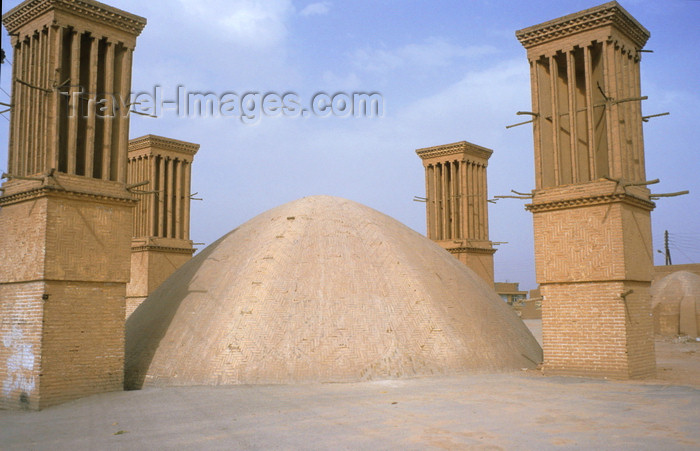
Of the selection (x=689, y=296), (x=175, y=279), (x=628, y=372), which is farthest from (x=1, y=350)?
(x=689, y=296)

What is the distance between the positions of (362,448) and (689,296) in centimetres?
3361

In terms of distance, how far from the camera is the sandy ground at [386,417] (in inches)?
310

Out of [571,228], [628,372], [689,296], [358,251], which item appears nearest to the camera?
[628,372]

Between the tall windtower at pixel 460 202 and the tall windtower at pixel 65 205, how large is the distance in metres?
18.4

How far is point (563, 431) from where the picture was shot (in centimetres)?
808

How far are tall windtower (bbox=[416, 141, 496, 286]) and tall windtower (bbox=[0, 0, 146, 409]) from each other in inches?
725

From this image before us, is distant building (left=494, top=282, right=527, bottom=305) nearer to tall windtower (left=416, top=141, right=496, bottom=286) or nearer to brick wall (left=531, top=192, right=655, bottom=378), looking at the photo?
tall windtower (left=416, top=141, right=496, bottom=286)

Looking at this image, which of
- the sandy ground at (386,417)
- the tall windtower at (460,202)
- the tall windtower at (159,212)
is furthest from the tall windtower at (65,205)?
the tall windtower at (460,202)

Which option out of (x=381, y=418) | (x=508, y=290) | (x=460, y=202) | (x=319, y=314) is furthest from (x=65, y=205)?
(x=508, y=290)

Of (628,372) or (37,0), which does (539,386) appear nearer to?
(628,372)

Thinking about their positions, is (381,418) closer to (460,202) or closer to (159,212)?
(159,212)

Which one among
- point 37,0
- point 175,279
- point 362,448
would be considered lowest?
point 362,448

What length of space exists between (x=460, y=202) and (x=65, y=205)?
66.9ft

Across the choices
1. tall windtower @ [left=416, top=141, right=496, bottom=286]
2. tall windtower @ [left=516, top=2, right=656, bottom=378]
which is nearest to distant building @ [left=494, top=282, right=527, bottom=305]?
tall windtower @ [left=416, top=141, right=496, bottom=286]
